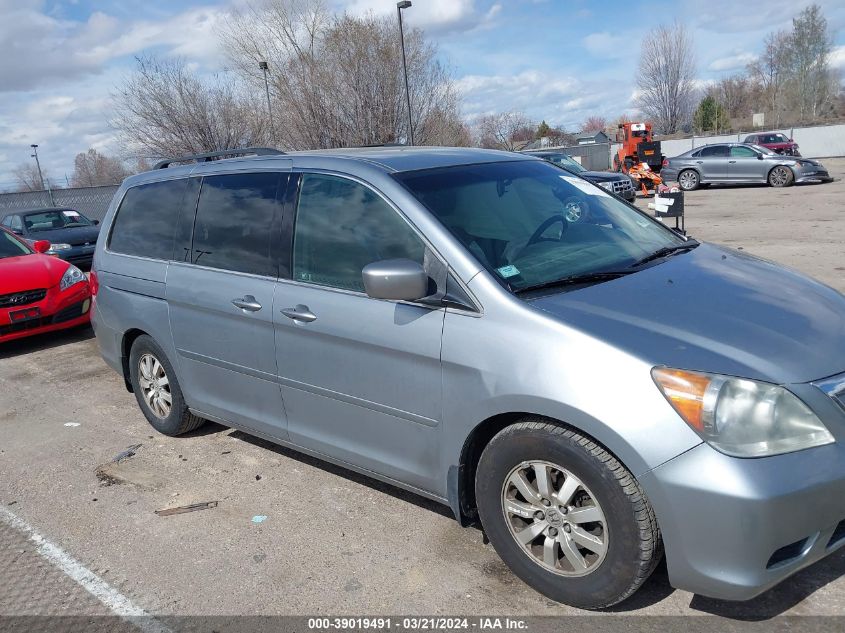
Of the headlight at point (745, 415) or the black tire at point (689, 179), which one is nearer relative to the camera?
the headlight at point (745, 415)

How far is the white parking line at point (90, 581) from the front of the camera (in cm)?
309

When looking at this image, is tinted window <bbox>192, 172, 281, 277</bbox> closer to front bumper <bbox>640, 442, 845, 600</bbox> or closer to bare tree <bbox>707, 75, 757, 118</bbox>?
front bumper <bbox>640, 442, 845, 600</bbox>

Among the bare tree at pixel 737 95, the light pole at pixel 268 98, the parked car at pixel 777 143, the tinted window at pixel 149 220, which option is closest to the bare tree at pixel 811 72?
the bare tree at pixel 737 95

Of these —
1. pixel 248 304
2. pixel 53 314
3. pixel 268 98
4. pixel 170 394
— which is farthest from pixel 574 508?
pixel 268 98

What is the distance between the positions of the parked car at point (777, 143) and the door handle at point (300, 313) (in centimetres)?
3152

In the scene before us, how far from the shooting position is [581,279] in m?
3.21

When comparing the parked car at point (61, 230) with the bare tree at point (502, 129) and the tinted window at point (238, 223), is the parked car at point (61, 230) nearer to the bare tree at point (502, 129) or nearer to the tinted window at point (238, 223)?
the tinted window at point (238, 223)

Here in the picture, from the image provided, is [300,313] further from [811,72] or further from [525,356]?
[811,72]

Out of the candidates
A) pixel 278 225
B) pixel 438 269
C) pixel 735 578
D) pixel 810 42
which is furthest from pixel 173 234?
pixel 810 42

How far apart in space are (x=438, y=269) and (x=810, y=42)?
7397 cm

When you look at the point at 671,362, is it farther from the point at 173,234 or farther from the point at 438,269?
the point at 173,234

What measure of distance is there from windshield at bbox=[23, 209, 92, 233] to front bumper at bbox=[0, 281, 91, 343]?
560cm

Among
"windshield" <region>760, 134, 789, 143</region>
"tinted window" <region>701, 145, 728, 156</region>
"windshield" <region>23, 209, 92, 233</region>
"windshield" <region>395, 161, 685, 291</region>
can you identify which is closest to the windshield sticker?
"windshield" <region>395, 161, 685, 291</region>

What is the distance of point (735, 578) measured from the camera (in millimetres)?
2492
